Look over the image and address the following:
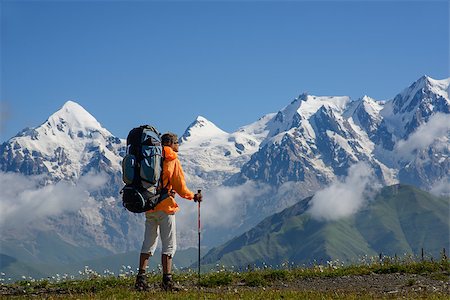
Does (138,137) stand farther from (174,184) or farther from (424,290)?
(424,290)

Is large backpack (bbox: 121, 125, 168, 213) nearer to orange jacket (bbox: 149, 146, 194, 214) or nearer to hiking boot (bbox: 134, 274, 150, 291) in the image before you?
orange jacket (bbox: 149, 146, 194, 214)

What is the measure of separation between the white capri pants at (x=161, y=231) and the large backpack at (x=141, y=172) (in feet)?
1.71

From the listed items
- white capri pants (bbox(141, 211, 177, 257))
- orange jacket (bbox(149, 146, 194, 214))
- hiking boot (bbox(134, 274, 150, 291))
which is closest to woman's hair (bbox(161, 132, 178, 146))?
orange jacket (bbox(149, 146, 194, 214))

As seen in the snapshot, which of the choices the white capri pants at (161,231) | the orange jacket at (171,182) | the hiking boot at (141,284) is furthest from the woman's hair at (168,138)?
the hiking boot at (141,284)

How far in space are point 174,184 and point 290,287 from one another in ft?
15.5

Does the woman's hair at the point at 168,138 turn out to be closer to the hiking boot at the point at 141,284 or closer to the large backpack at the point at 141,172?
the large backpack at the point at 141,172

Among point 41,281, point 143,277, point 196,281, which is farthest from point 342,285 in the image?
point 41,281

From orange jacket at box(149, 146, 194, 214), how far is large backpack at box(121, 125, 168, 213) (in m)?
0.31

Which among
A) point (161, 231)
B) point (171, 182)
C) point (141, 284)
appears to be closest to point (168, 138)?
point (171, 182)

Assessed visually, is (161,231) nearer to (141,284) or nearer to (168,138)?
(141,284)

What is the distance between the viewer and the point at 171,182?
17.1m

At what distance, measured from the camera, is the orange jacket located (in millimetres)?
17016

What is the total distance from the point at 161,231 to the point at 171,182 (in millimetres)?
1290

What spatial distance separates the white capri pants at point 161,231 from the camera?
17.1 metres
